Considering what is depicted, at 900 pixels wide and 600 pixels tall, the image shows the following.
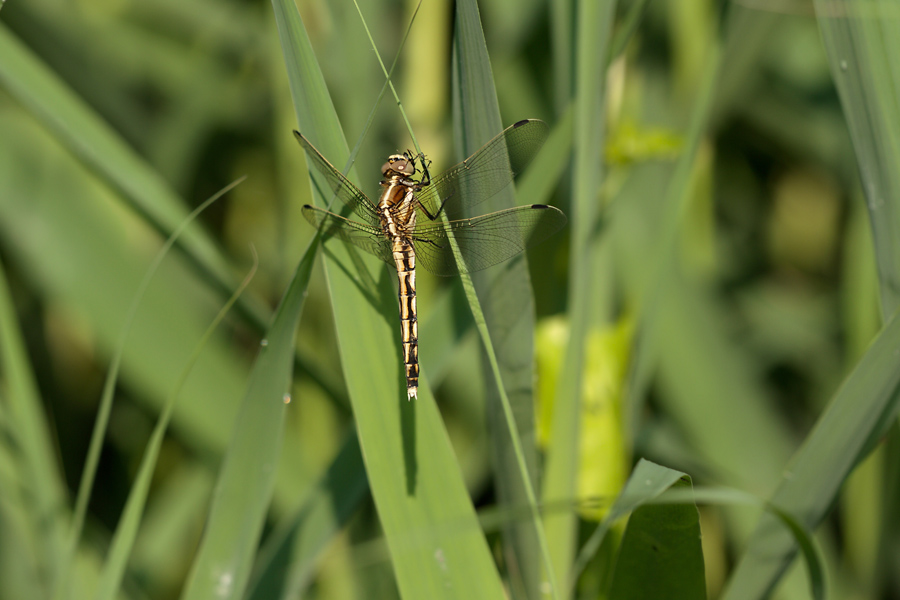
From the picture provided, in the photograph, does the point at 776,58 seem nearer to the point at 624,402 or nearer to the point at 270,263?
the point at 624,402

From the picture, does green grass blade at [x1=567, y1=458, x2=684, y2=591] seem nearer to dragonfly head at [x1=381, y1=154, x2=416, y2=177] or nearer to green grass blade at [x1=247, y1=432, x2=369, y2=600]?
green grass blade at [x1=247, y1=432, x2=369, y2=600]

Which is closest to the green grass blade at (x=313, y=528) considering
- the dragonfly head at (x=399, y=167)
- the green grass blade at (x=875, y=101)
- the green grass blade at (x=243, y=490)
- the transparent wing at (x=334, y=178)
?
the green grass blade at (x=243, y=490)

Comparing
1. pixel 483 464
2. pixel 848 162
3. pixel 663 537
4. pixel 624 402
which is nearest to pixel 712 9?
pixel 848 162

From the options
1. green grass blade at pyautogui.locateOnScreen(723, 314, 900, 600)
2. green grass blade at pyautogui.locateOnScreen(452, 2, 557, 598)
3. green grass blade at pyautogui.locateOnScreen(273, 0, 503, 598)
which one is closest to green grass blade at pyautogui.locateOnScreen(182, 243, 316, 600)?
green grass blade at pyautogui.locateOnScreen(273, 0, 503, 598)

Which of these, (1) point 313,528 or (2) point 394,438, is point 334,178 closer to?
(2) point 394,438

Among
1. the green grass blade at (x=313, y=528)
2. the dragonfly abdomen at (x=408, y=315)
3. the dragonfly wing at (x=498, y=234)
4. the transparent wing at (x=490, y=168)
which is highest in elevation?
the transparent wing at (x=490, y=168)

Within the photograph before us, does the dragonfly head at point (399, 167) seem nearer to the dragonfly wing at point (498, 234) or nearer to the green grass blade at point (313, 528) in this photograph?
the dragonfly wing at point (498, 234)

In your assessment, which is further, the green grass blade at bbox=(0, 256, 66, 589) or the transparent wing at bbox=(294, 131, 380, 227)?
→ the green grass blade at bbox=(0, 256, 66, 589)
